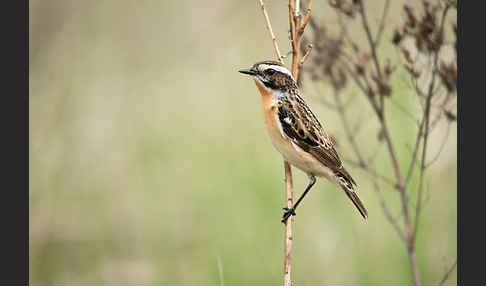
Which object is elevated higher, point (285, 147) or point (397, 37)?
point (397, 37)

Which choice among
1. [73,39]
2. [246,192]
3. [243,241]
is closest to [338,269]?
[243,241]

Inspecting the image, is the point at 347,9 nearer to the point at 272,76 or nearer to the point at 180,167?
the point at 272,76

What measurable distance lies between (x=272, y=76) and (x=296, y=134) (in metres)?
0.61

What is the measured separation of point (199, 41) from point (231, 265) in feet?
11.4

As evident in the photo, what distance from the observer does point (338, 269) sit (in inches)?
227

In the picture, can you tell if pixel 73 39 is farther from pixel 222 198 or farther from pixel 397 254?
pixel 397 254

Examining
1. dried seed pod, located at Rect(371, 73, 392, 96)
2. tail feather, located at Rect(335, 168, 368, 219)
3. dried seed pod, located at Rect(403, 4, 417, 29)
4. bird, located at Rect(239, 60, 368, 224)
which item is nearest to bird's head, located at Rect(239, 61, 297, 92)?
bird, located at Rect(239, 60, 368, 224)

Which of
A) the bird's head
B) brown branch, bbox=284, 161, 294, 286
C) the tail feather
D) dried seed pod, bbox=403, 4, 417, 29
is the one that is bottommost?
brown branch, bbox=284, 161, 294, 286

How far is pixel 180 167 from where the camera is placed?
23.7ft

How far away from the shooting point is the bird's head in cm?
480

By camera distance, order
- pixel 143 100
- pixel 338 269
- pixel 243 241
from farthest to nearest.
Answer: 1. pixel 143 100
2. pixel 243 241
3. pixel 338 269

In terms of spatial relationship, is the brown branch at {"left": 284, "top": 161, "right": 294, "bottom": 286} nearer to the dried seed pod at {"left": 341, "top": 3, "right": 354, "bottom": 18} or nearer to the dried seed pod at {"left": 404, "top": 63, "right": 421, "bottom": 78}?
the dried seed pod at {"left": 404, "top": 63, "right": 421, "bottom": 78}

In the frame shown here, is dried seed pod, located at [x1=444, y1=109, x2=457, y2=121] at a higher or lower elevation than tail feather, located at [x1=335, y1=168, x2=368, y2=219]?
higher

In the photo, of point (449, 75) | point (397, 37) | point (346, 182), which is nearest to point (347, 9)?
point (397, 37)
